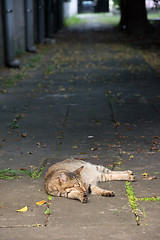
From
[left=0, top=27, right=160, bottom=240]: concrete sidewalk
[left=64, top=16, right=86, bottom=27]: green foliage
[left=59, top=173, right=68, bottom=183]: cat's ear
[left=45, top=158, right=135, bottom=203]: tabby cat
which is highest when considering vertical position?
[left=59, top=173, right=68, bottom=183]: cat's ear

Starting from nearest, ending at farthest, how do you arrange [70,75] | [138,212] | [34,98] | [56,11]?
[138,212] → [34,98] → [70,75] → [56,11]

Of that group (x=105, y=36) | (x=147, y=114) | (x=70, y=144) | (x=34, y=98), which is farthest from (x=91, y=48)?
(x=70, y=144)

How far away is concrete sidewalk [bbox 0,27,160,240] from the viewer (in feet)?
12.7

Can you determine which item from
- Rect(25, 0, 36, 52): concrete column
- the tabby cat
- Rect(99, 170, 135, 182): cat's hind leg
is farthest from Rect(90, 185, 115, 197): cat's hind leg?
Rect(25, 0, 36, 52): concrete column

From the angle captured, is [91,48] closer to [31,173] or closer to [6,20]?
[6,20]

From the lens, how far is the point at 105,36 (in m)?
24.1

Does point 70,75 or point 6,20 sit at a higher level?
point 6,20

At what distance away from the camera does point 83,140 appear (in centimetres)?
638

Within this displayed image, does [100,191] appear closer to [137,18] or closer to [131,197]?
[131,197]

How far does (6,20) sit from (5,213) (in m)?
9.76

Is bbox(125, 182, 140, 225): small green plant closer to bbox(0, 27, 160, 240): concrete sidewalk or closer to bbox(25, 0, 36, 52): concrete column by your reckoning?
bbox(0, 27, 160, 240): concrete sidewalk

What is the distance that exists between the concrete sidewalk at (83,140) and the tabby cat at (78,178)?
92 millimetres

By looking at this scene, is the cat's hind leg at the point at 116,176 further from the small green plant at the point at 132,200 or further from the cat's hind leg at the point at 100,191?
the cat's hind leg at the point at 100,191

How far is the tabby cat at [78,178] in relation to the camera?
4.39 meters
